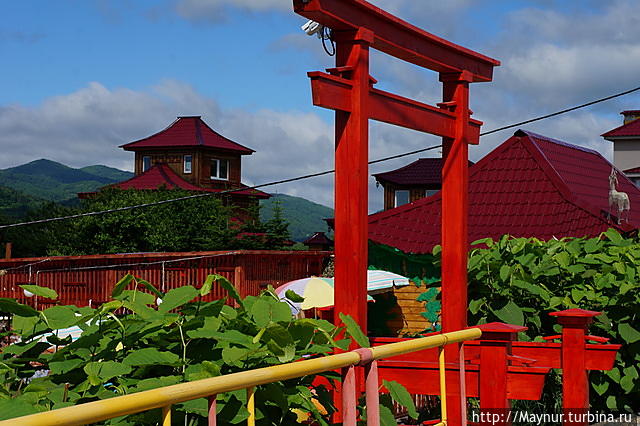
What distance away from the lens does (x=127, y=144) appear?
57219 mm

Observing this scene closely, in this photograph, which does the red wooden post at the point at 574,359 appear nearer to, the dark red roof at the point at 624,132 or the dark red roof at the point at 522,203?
the dark red roof at the point at 522,203

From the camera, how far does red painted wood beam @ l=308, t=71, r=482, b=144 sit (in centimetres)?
530

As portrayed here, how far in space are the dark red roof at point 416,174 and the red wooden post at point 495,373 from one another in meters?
51.6

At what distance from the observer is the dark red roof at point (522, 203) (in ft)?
45.1

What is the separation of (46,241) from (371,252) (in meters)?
30.2

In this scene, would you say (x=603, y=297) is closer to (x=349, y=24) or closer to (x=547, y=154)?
(x=349, y=24)

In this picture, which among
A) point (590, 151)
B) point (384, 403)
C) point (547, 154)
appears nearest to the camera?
point (384, 403)

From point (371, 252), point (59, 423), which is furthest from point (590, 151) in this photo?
point (59, 423)

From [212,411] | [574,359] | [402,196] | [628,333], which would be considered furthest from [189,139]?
[212,411]

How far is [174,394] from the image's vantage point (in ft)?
7.61

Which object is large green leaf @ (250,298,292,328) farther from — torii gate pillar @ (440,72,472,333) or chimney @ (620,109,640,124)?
chimney @ (620,109,640,124)

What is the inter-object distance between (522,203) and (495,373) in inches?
377

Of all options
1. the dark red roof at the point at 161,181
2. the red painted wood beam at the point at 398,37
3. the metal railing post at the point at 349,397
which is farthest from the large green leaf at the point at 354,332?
the dark red roof at the point at 161,181

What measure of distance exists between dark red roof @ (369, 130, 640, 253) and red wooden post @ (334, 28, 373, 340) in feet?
27.8
